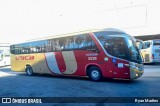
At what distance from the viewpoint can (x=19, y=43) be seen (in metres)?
17.4

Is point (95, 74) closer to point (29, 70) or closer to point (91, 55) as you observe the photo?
point (91, 55)

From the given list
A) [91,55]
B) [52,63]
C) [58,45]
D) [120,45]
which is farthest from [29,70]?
[120,45]

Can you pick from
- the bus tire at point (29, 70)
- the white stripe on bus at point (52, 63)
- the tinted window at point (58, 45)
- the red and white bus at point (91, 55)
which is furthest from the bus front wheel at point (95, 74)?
the bus tire at point (29, 70)

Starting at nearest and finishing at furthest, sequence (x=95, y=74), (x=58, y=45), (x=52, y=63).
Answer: (x=95, y=74), (x=58, y=45), (x=52, y=63)

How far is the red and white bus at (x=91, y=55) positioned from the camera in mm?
10688

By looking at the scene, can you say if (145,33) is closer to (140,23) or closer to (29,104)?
(140,23)

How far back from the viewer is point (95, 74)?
460 inches

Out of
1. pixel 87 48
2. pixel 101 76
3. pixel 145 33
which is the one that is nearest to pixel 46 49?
pixel 87 48

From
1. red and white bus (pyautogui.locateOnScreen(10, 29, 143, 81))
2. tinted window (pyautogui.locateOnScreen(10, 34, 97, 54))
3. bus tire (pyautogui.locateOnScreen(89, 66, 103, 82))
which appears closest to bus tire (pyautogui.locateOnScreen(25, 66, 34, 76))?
red and white bus (pyautogui.locateOnScreen(10, 29, 143, 81))

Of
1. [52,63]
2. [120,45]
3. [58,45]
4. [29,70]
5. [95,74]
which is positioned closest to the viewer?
[120,45]

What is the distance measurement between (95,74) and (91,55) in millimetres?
1054

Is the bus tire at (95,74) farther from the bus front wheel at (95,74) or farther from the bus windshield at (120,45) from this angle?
the bus windshield at (120,45)

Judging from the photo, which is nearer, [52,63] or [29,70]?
[52,63]

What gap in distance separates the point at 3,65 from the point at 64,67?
16.2 m
